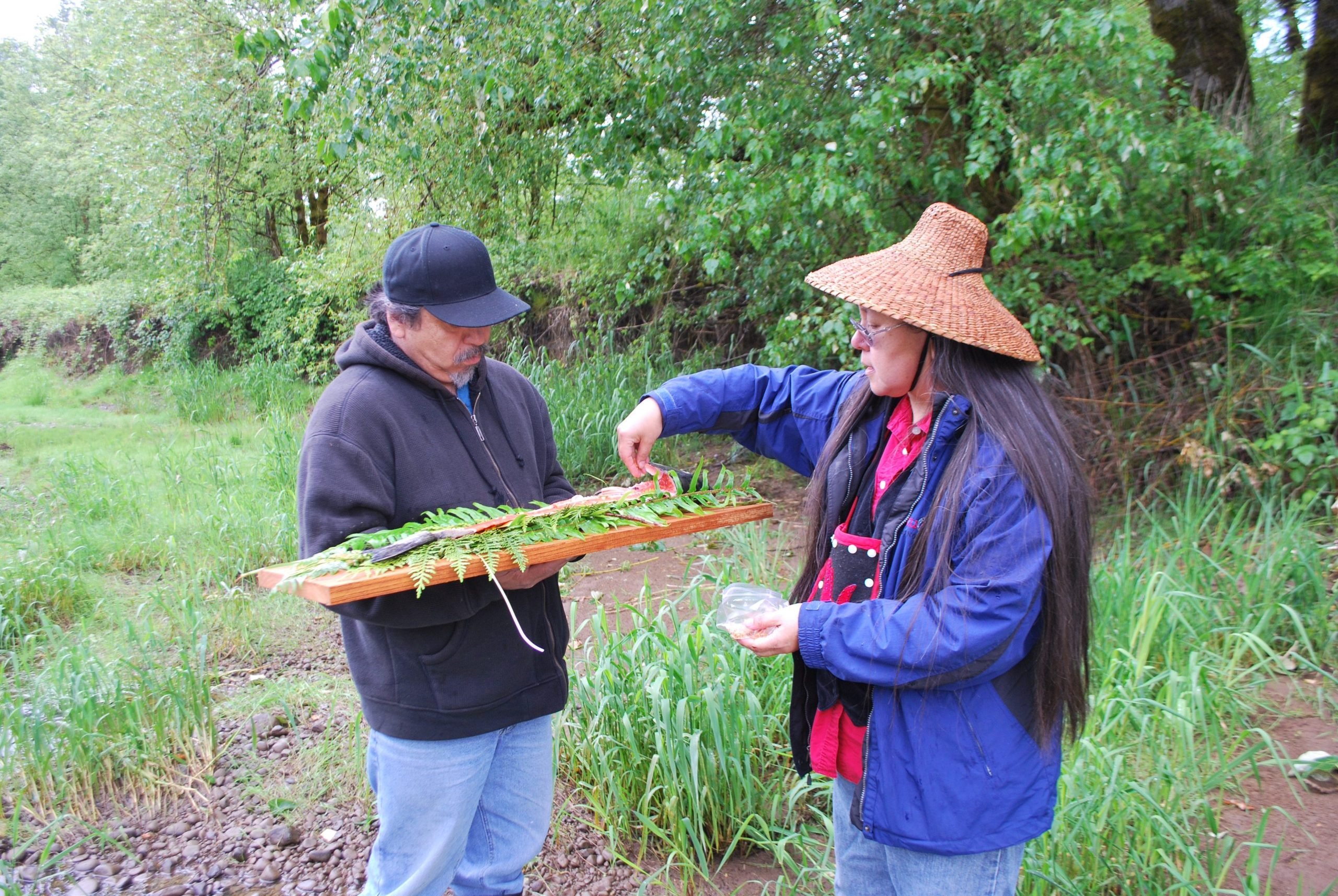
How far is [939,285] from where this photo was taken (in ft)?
6.11

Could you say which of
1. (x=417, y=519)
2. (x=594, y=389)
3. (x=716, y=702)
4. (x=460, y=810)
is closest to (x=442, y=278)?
(x=417, y=519)

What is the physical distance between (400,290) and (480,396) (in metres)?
0.37

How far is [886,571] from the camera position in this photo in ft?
5.92

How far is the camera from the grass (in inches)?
106

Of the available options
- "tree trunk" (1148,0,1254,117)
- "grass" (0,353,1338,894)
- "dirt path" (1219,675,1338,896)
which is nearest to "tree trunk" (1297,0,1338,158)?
"tree trunk" (1148,0,1254,117)

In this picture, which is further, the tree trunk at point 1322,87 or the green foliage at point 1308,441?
the tree trunk at point 1322,87

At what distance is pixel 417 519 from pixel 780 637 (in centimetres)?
93

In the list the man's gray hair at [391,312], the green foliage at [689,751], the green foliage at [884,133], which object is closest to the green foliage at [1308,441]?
the green foliage at [884,133]

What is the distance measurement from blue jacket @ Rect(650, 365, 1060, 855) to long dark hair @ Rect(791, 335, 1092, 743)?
0.8 inches

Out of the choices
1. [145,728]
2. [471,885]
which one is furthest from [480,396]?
[145,728]

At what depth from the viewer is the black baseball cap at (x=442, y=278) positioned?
213 centimetres

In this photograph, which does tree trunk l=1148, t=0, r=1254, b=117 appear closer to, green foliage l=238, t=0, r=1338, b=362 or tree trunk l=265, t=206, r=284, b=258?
green foliage l=238, t=0, r=1338, b=362

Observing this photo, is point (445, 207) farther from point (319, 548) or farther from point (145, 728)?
point (319, 548)

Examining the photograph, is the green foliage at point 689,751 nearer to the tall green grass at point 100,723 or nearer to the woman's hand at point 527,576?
the woman's hand at point 527,576
